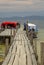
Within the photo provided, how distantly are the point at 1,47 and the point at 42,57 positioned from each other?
16.7m

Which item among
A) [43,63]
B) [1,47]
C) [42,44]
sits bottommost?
[1,47]

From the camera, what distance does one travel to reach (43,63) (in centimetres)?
952

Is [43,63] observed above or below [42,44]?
below

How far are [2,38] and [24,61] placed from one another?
15825 mm

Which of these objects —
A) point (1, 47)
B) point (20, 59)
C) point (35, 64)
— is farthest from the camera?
point (1, 47)

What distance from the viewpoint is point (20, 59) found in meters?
12.0

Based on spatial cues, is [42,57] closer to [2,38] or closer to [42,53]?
[42,53]

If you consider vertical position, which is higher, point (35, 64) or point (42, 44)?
point (42, 44)

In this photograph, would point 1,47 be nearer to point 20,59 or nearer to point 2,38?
point 2,38

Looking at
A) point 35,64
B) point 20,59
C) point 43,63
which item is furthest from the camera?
point 20,59

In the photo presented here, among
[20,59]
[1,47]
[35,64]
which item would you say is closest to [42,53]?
[35,64]

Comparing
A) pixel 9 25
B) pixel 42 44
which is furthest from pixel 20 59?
pixel 9 25

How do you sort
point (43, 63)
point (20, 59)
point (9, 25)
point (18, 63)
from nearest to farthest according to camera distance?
point (43, 63) → point (18, 63) → point (20, 59) → point (9, 25)

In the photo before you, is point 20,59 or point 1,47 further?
point 1,47
